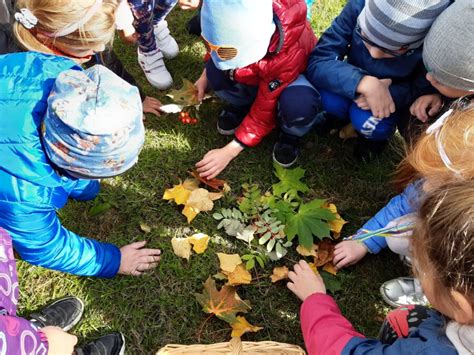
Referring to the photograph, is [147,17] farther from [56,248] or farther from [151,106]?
[56,248]

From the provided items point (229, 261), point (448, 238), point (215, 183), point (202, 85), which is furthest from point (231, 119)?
point (448, 238)

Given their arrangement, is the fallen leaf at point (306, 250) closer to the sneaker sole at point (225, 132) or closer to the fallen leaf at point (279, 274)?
the fallen leaf at point (279, 274)

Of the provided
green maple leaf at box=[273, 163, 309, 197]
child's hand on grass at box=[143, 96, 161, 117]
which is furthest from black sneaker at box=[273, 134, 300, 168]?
child's hand on grass at box=[143, 96, 161, 117]

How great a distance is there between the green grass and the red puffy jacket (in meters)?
0.20

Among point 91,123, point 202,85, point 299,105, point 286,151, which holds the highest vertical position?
point 91,123

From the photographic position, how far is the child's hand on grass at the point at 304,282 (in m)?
1.92

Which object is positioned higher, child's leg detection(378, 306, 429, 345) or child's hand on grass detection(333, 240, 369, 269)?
child's leg detection(378, 306, 429, 345)

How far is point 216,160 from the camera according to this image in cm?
226

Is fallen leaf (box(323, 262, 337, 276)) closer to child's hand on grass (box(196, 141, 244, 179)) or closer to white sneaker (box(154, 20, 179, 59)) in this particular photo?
child's hand on grass (box(196, 141, 244, 179))

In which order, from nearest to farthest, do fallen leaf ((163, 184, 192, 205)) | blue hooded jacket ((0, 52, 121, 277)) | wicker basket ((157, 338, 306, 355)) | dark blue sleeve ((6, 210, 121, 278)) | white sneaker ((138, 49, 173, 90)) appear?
blue hooded jacket ((0, 52, 121, 277)), dark blue sleeve ((6, 210, 121, 278)), wicker basket ((157, 338, 306, 355)), fallen leaf ((163, 184, 192, 205)), white sneaker ((138, 49, 173, 90))

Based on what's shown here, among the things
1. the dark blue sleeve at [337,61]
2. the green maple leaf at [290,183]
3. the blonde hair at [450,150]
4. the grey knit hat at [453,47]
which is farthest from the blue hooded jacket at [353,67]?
the blonde hair at [450,150]

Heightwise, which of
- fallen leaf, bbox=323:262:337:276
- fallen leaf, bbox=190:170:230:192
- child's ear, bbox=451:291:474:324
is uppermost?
child's ear, bbox=451:291:474:324

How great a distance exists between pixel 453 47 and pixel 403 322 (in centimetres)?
86

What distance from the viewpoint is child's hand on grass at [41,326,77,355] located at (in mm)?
1580
